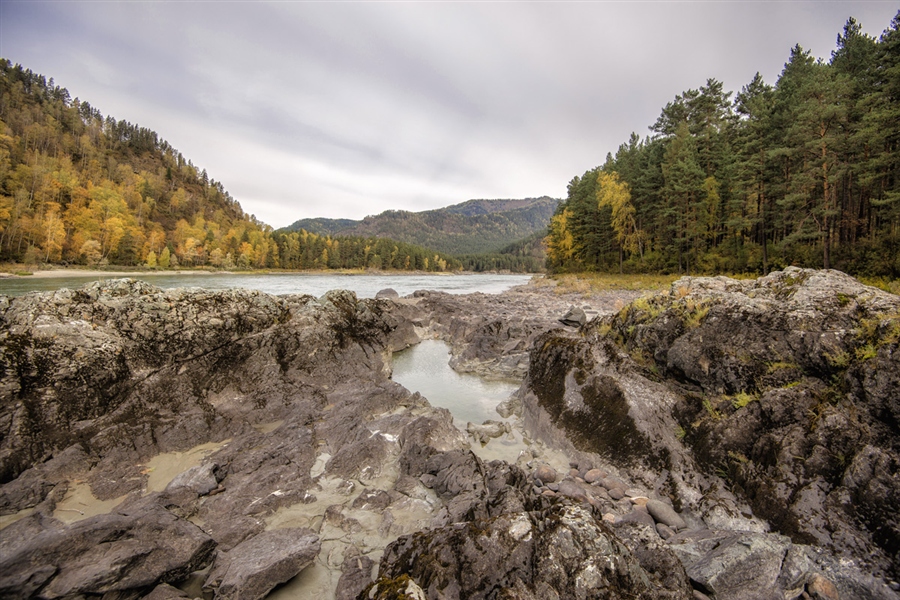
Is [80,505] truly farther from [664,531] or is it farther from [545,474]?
[664,531]

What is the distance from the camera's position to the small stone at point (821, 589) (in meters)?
3.07

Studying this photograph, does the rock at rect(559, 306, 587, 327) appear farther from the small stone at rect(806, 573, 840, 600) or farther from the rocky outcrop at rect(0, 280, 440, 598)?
the small stone at rect(806, 573, 840, 600)

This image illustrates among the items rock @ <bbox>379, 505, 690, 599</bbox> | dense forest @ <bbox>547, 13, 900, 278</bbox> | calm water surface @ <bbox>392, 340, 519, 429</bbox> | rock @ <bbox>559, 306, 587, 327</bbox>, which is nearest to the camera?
rock @ <bbox>379, 505, 690, 599</bbox>

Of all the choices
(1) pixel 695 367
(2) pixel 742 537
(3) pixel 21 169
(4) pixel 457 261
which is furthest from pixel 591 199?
(4) pixel 457 261

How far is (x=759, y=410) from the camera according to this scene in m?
5.15

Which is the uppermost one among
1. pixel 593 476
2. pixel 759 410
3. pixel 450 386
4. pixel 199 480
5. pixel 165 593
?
pixel 759 410

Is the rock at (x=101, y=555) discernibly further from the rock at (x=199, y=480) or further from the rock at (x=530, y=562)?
the rock at (x=530, y=562)

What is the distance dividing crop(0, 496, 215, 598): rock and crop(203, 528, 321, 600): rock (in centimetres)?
29

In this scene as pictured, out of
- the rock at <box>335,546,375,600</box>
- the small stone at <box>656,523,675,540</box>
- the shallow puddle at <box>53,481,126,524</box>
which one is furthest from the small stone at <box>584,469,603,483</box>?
the shallow puddle at <box>53,481,126,524</box>

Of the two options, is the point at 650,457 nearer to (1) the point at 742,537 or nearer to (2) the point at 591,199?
(1) the point at 742,537

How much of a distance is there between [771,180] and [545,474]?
38107 millimetres

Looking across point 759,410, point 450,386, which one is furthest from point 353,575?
point 450,386

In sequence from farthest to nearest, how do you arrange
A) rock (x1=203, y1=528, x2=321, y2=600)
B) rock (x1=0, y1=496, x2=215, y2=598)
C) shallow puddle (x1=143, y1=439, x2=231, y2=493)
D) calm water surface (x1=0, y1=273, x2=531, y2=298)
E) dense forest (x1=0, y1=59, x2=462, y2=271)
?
1. dense forest (x1=0, y1=59, x2=462, y2=271)
2. calm water surface (x1=0, y1=273, x2=531, y2=298)
3. shallow puddle (x1=143, y1=439, x2=231, y2=493)
4. rock (x1=203, y1=528, x2=321, y2=600)
5. rock (x1=0, y1=496, x2=215, y2=598)

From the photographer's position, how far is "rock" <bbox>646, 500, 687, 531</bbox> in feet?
15.2
